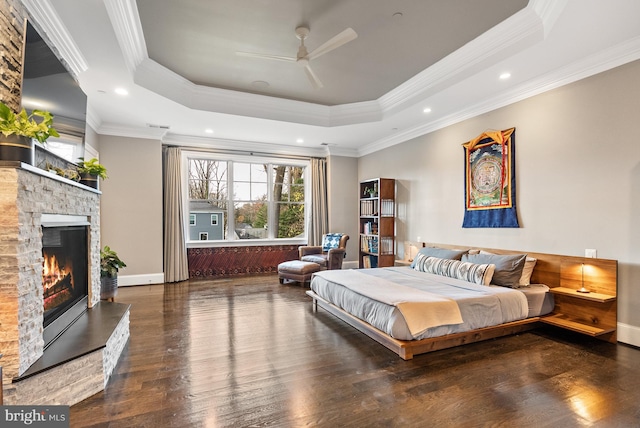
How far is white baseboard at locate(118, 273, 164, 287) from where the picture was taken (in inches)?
220

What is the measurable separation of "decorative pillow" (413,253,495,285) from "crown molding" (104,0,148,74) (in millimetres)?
4391

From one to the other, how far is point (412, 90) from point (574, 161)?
2173 millimetres

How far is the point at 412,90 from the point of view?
14.8 feet

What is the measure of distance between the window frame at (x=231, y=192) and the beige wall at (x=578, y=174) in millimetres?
3517

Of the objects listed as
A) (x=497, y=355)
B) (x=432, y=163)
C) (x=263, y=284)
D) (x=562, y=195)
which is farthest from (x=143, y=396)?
(x=432, y=163)

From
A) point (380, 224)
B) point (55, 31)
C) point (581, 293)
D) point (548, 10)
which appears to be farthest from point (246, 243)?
point (548, 10)

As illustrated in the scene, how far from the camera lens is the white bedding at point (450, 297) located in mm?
2836

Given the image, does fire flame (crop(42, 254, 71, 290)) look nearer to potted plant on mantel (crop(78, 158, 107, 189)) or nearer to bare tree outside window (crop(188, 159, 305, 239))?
potted plant on mantel (crop(78, 158, 107, 189))

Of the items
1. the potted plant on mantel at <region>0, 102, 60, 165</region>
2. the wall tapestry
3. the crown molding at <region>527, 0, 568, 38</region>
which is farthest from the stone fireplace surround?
the wall tapestry

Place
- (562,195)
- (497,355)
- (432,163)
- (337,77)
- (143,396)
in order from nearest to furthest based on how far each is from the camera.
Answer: (143,396)
(497,355)
(562,195)
(337,77)
(432,163)

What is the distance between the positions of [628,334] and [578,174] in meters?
1.65

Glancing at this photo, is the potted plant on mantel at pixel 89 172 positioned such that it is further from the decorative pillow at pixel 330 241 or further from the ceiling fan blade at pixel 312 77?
Result: the decorative pillow at pixel 330 241

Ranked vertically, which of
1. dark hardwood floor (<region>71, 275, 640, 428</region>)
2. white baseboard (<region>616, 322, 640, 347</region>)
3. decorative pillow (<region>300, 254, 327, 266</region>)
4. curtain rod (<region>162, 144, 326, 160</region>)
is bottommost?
dark hardwood floor (<region>71, 275, 640, 428</region>)

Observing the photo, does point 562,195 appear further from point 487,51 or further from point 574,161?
point 487,51
